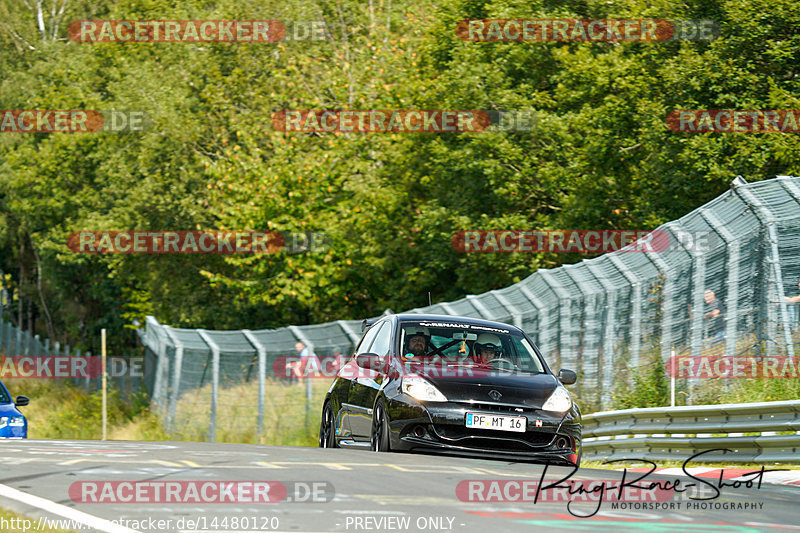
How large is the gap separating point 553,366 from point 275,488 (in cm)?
1168

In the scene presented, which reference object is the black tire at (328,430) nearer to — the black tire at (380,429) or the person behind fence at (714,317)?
the black tire at (380,429)

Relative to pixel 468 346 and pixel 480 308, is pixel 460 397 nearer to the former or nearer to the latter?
pixel 468 346

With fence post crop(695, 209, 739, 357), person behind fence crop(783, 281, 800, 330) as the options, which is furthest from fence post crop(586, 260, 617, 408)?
person behind fence crop(783, 281, 800, 330)

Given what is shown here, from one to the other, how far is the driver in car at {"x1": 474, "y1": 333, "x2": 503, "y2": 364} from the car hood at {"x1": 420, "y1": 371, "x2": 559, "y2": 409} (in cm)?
71

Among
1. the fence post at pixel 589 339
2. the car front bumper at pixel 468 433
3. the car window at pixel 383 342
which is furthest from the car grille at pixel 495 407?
the fence post at pixel 589 339

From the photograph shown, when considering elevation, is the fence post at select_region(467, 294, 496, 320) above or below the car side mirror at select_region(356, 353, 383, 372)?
above

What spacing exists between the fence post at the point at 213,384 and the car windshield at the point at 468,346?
13740mm

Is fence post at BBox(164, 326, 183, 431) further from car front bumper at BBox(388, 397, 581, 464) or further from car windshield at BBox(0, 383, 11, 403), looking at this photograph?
car front bumper at BBox(388, 397, 581, 464)

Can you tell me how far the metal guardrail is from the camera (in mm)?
11781

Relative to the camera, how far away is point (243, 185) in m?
40.8

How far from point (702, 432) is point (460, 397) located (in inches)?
114

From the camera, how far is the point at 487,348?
42.5 ft

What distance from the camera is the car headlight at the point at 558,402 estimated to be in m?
11.8

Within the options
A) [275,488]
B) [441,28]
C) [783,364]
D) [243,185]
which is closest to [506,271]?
Answer: [441,28]
